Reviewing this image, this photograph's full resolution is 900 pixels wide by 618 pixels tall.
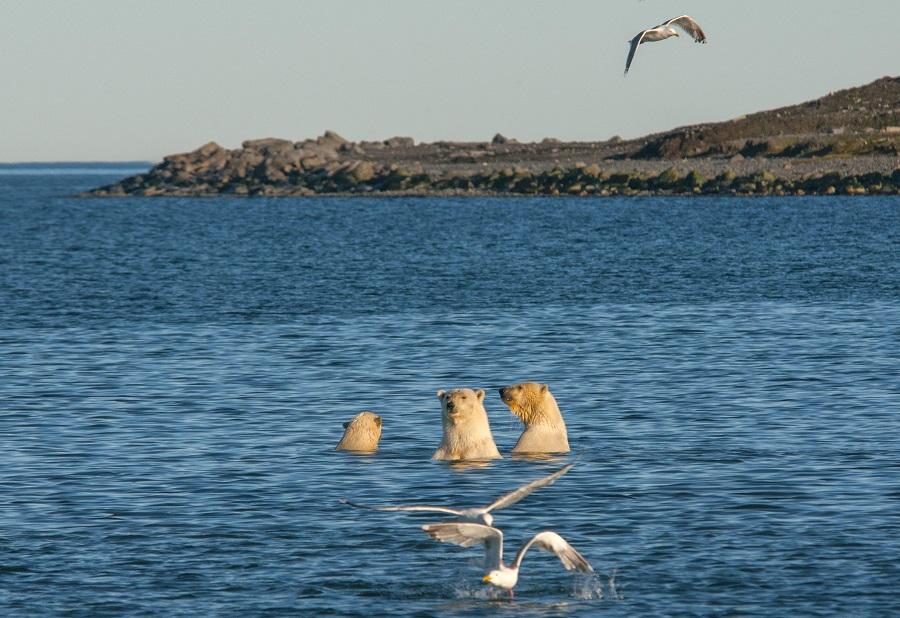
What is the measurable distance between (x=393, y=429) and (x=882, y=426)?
316 inches

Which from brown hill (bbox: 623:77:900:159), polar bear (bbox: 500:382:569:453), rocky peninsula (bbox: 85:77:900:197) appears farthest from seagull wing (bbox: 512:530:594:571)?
brown hill (bbox: 623:77:900:159)

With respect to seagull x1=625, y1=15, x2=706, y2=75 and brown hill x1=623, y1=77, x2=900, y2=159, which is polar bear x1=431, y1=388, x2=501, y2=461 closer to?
seagull x1=625, y1=15, x2=706, y2=75

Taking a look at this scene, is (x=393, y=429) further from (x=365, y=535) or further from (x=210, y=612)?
(x=210, y=612)

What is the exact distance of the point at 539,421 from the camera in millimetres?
23047

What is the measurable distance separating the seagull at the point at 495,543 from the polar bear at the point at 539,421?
328 inches

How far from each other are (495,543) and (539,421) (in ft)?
28.8

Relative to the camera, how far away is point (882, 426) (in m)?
25.5

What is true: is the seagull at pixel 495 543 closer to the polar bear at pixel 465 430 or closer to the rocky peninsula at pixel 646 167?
the polar bear at pixel 465 430

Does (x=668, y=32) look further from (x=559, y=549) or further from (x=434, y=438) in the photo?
(x=559, y=549)

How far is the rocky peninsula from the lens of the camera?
132 metres

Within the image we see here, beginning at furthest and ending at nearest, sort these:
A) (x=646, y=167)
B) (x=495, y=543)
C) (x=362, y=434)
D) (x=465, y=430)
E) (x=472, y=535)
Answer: (x=646, y=167) < (x=362, y=434) < (x=465, y=430) < (x=495, y=543) < (x=472, y=535)

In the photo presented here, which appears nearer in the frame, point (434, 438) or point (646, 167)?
point (434, 438)

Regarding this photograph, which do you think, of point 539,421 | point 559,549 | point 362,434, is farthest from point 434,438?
point 559,549

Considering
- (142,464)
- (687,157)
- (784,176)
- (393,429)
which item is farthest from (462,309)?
(687,157)
